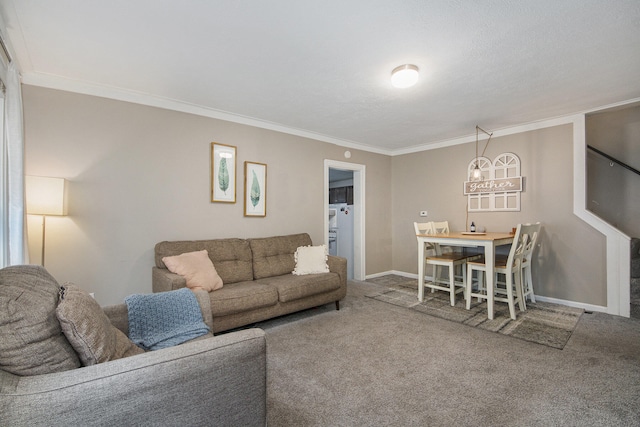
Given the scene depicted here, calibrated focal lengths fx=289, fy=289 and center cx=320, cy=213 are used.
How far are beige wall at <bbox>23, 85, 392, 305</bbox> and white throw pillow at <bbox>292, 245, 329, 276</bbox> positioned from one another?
2.18 feet

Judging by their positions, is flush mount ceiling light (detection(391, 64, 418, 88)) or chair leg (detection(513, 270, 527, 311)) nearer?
flush mount ceiling light (detection(391, 64, 418, 88))

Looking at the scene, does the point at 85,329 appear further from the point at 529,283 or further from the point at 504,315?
the point at 529,283

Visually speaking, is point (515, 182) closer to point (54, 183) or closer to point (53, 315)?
point (53, 315)

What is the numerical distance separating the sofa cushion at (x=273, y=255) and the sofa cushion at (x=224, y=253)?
0.08 meters

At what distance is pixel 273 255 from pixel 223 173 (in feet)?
3.87

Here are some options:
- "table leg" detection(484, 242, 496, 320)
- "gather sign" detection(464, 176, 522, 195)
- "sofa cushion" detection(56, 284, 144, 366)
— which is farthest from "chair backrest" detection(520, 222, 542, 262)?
"sofa cushion" detection(56, 284, 144, 366)

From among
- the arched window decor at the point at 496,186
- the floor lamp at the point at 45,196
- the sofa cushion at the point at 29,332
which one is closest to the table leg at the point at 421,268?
the arched window decor at the point at 496,186

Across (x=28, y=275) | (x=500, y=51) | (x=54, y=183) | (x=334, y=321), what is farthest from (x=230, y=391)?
(x=500, y=51)

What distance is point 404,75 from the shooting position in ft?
8.05

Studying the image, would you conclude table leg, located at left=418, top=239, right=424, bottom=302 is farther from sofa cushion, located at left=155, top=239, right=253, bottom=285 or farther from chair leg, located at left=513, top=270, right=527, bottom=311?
sofa cushion, located at left=155, top=239, right=253, bottom=285

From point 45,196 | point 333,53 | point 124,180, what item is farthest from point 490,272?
point 45,196

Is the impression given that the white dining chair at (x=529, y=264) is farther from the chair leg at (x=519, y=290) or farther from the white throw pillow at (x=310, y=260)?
the white throw pillow at (x=310, y=260)

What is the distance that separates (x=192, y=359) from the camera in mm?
1028

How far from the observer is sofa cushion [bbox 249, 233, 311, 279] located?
341 cm
